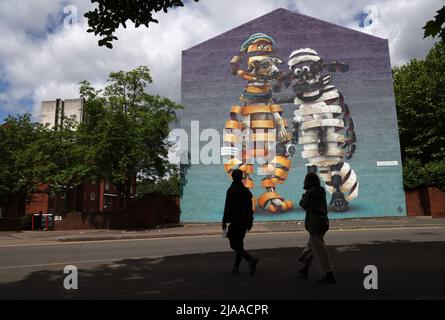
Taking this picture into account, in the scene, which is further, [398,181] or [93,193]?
[93,193]

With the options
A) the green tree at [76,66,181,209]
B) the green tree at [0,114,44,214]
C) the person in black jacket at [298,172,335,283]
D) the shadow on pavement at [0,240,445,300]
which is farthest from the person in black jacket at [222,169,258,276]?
the green tree at [0,114,44,214]

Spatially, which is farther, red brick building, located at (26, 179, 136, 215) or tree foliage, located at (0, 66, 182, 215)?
red brick building, located at (26, 179, 136, 215)

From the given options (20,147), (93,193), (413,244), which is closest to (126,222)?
(20,147)

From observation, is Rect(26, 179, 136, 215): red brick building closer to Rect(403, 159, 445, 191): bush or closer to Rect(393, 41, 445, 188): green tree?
Rect(393, 41, 445, 188): green tree

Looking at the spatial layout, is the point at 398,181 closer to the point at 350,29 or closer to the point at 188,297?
the point at 350,29

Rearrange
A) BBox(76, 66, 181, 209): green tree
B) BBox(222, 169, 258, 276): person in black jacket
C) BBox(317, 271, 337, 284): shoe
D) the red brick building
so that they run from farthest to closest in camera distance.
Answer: the red brick building, BBox(76, 66, 181, 209): green tree, BBox(222, 169, 258, 276): person in black jacket, BBox(317, 271, 337, 284): shoe

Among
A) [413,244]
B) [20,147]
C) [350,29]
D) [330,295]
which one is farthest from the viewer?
[20,147]

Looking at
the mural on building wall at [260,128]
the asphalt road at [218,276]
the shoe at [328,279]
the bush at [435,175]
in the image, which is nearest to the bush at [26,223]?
the mural on building wall at [260,128]

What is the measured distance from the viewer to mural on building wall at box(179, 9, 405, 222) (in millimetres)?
23906

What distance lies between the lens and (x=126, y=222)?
2411cm

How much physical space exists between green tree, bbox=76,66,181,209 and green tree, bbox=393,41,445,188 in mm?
15621
